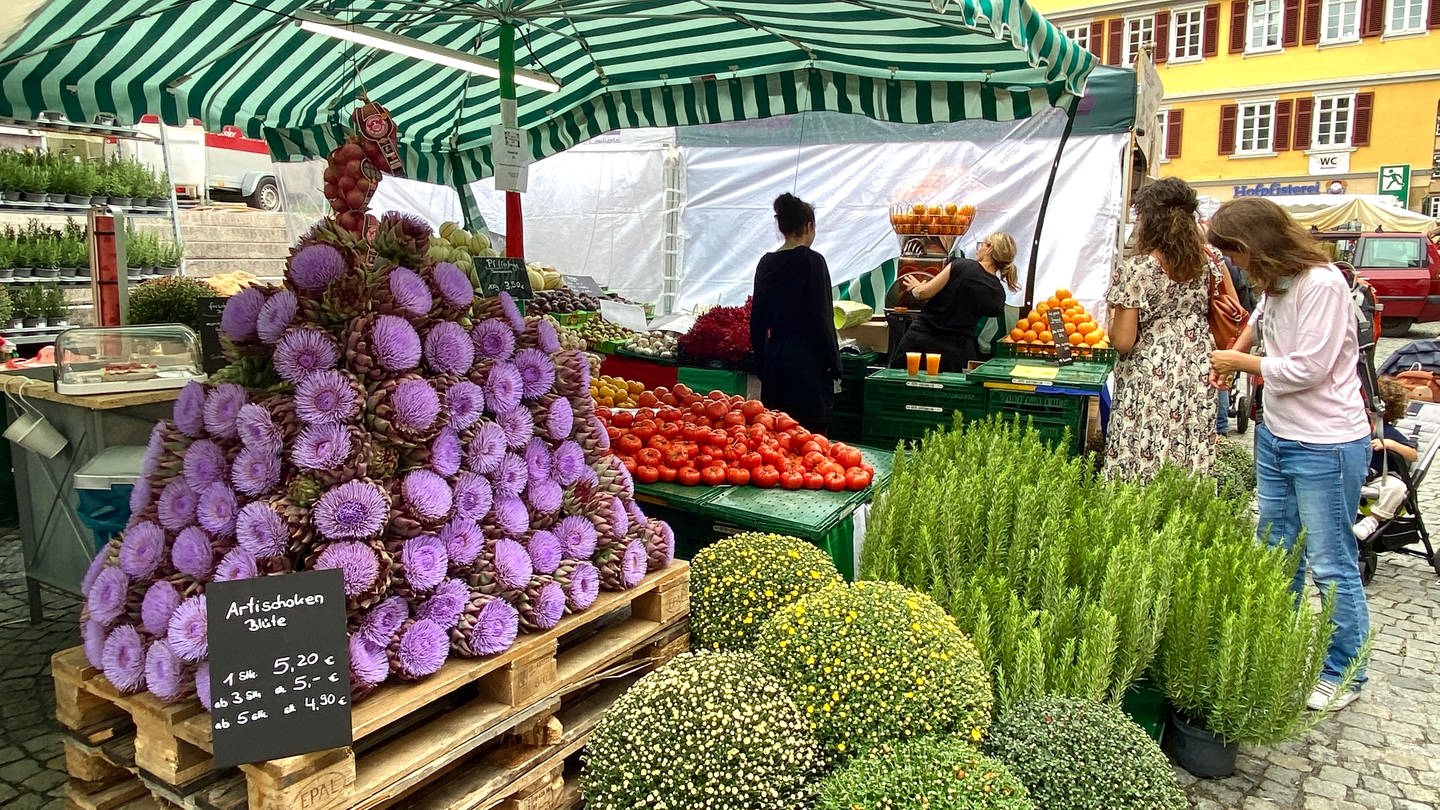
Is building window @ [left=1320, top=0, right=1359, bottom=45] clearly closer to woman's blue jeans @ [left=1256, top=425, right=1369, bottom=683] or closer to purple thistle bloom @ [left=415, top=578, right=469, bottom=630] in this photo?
woman's blue jeans @ [left=1256, top=425, right=1369, bottom=683]

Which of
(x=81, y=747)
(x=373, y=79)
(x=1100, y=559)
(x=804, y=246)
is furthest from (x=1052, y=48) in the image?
(x=373, y=79)

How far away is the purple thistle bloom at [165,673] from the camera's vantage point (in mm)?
1646

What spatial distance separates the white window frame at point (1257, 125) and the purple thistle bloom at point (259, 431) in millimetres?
35742

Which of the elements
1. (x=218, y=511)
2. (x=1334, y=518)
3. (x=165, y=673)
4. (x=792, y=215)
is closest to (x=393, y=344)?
(x=218, y=511)

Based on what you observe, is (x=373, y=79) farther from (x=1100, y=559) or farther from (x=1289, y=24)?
(x=1289, y=24)

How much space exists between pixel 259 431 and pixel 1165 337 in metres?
3.90

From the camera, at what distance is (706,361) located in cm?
609

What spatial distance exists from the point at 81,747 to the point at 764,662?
147 cm

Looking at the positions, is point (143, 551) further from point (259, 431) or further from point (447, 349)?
point (447, 349)

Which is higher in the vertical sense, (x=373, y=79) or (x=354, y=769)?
(x=373, y=79)

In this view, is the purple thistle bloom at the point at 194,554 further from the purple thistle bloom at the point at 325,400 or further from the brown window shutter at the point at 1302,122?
the brown window shutter at the point at 1302,122

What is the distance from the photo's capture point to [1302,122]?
2991cm

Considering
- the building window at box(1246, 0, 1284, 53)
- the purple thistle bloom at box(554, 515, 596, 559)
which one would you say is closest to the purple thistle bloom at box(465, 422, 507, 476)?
the purple thistle bloom at box(554, 515, 596, 559)

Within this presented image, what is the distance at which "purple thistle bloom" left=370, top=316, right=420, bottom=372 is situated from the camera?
1852 millimetres
